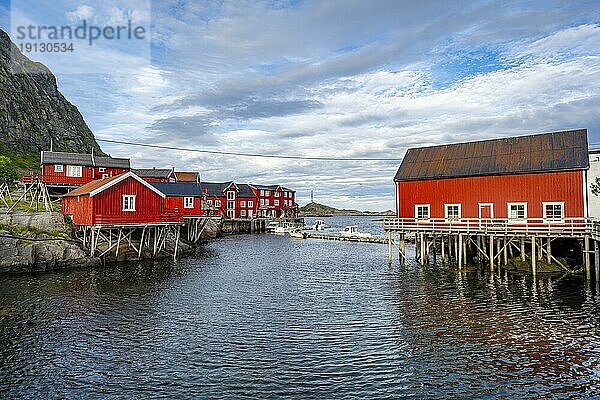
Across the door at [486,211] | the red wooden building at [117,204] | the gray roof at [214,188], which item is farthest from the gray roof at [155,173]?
the door at [486,211]

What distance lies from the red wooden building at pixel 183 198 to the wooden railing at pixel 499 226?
2927 cm

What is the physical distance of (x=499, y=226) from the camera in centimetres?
3112

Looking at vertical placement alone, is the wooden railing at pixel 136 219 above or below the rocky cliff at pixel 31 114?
below

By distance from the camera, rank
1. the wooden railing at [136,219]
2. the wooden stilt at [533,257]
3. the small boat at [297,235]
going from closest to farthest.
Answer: the wooden stilt at [533,257]
the wooden railing at [136,219]
the small boat at [297,235]

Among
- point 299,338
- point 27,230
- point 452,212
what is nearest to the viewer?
point 299,338

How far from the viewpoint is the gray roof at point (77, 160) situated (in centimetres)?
4995

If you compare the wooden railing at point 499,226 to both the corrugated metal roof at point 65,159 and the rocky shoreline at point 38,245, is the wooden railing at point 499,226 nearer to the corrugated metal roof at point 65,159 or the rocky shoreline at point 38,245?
the rocky shoreline at point 38,245

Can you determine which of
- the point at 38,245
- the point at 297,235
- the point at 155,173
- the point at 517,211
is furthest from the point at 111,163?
the point at 517,211

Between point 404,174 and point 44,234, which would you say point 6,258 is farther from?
point 404,174

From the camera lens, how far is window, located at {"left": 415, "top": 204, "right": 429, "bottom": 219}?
3562 centimetres

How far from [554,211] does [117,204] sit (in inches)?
1224

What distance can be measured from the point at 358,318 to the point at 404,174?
19.4m

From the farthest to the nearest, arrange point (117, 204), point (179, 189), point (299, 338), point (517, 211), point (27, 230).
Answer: point (179, 189)
point (117, 204)
point (27, 230)
point (517, 211)
point (299, 338)

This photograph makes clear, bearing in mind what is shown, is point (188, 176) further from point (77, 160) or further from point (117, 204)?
point (117, 204)
